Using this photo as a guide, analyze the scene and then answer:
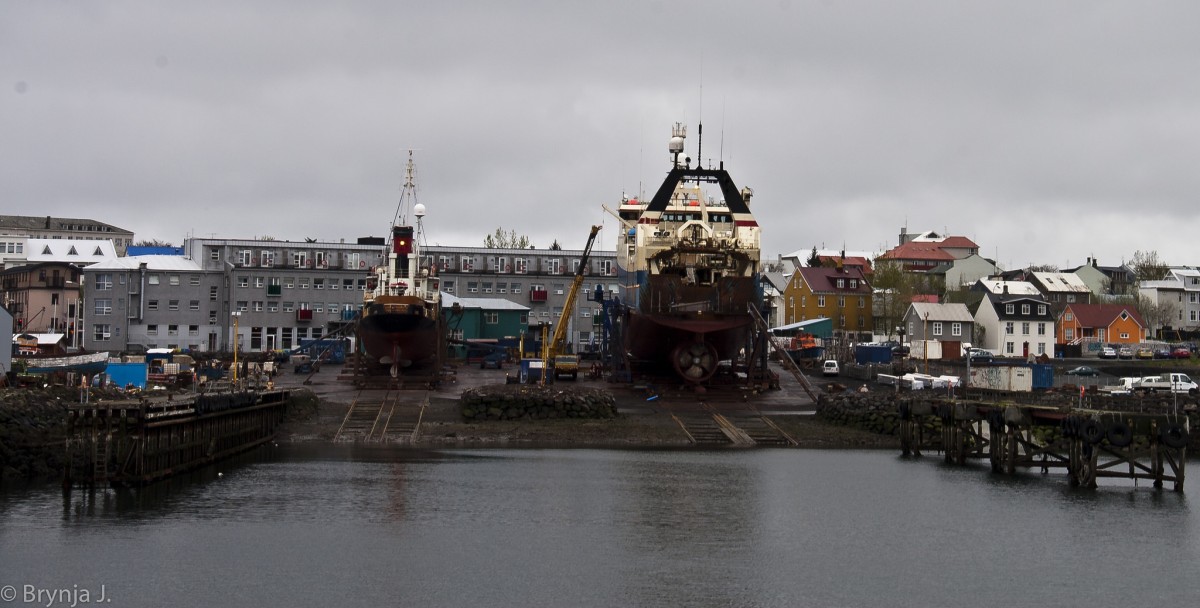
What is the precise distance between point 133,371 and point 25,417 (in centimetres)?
1864

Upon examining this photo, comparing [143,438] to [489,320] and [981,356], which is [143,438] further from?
[981,356]

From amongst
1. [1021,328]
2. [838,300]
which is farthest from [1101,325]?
[838,300]

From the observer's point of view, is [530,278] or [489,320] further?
[530,278]

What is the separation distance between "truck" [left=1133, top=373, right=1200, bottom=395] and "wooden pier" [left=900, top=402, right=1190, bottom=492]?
13.6 metres

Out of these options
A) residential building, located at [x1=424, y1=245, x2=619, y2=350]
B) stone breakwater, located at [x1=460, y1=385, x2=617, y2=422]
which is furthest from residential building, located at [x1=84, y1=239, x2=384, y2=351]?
stone breakwater, located at [x1=460, y1=385, x2=617, y2=422]

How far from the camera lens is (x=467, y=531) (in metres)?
34.5

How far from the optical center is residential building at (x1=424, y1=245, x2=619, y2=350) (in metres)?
108

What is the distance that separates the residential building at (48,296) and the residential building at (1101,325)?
87.3 m

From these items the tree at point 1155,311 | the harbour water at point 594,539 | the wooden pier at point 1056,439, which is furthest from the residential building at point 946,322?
the harbour water at point 594,539

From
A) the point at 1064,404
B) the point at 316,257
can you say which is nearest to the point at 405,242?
the point at 316,257

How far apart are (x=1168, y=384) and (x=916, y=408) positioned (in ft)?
79.7

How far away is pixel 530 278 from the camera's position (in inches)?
4294

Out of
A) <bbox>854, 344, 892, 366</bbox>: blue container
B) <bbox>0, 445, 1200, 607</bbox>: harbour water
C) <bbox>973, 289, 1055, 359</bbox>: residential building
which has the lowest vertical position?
<bbox>0, 445, 1200, 607</bbox>: harbour water

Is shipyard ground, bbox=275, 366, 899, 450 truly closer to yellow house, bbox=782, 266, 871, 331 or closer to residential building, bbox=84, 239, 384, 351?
residential building, bbox=84, 239, 384, 351
